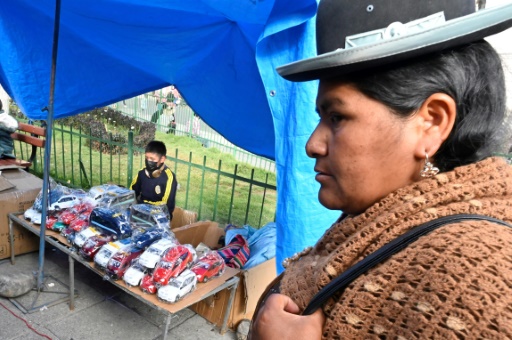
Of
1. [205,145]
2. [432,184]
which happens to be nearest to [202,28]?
[432,184]

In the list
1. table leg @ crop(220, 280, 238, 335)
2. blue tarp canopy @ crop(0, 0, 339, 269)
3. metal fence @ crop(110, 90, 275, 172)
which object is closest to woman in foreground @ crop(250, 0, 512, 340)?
blue tarp canopy @ crop(0, 0, 339, 269)

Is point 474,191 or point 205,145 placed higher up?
point 474,191

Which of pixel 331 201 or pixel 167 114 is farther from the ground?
pixel 331 201

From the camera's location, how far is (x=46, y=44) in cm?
371

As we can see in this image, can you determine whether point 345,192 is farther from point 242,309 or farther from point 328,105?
point 242,309

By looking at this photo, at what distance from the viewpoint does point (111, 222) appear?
325cm

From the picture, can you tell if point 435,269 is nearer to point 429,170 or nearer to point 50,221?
point 429,170

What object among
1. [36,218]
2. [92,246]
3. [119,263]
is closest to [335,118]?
[119,263]

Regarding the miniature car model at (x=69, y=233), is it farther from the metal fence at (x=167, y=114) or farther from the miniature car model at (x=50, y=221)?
the metal fence at (x=167, y=114)

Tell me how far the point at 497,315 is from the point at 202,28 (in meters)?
3.17

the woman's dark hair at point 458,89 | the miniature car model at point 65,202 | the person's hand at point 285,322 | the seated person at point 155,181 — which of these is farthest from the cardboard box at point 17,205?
the woman's dark hair at point 458,89

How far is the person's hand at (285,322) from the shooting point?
75 centimetres

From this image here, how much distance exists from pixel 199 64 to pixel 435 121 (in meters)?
3.36

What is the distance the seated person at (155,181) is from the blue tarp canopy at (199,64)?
768 millimetres
